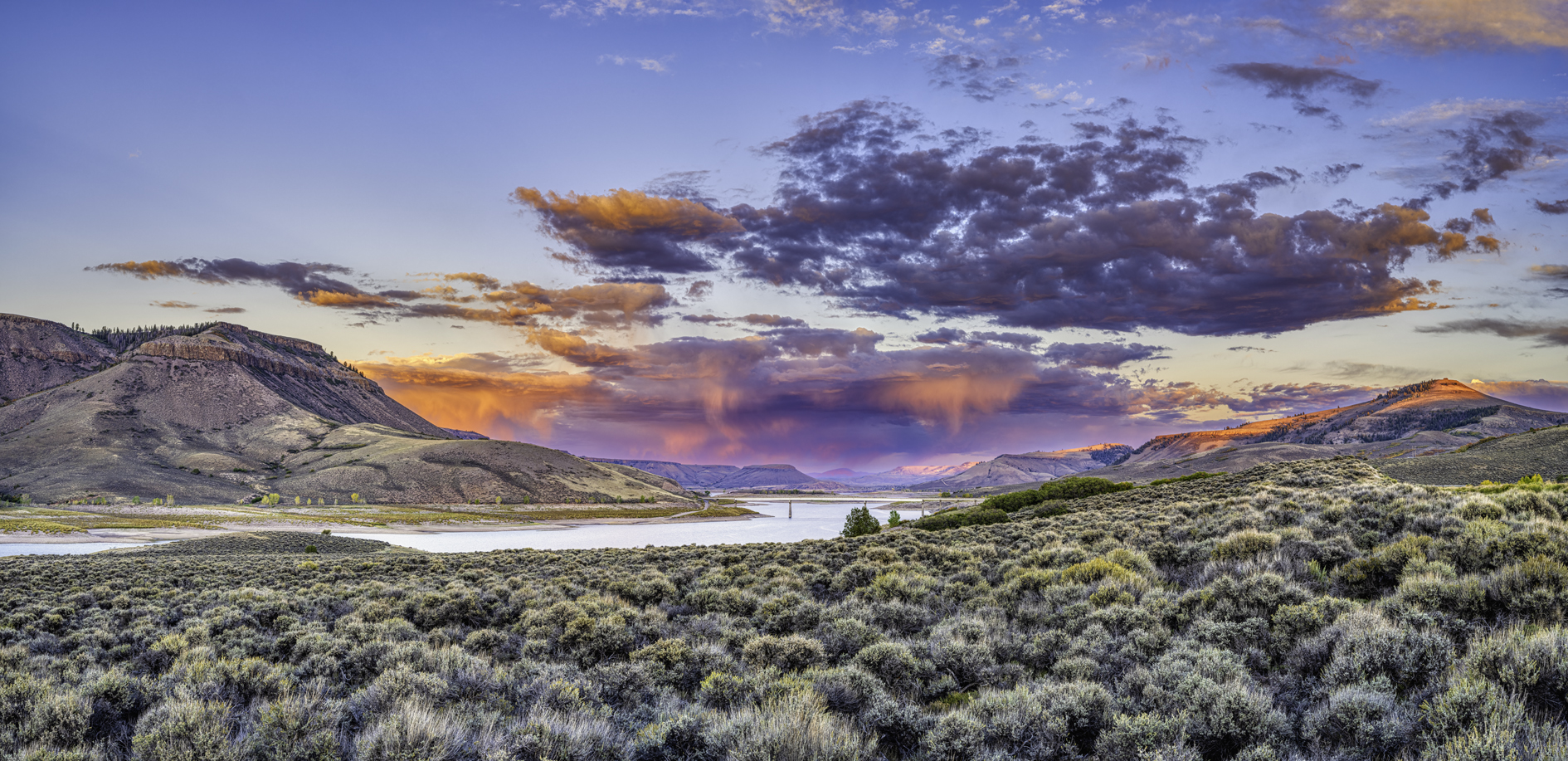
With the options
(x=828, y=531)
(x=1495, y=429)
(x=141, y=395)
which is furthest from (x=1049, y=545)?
(x=1495, y=429)

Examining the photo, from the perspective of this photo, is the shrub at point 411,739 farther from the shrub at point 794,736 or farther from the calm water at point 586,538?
the calm water at point 586,538

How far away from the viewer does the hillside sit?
37375mm

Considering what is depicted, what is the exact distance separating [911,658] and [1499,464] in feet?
173

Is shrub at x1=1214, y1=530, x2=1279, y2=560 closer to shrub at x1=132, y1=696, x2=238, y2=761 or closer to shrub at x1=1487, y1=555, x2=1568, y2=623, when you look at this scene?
shrub at x1=1487, y1=555, x2=1568, y2=623

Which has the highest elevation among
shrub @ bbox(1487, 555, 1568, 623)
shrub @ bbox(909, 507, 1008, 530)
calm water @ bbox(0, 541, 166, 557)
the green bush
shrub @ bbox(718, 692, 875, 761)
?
shrub @ bbox(1487, 555, 1568, 623)

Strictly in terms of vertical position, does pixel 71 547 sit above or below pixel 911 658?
below

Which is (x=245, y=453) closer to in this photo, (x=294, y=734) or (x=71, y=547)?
(x=71, y=547)

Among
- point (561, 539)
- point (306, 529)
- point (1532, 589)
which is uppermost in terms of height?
point (1532, 589)

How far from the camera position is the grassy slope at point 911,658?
5.04 metres

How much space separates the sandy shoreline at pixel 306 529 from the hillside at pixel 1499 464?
3332 inches

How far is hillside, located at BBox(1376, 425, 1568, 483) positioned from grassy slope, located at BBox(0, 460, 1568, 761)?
34.6m

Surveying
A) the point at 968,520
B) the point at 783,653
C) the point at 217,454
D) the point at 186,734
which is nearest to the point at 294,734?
the point at 186,734

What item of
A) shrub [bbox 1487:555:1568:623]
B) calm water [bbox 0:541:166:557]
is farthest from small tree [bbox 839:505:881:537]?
calm water [bbox 0:541:166:557]

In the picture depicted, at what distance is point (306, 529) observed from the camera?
72.4 m
